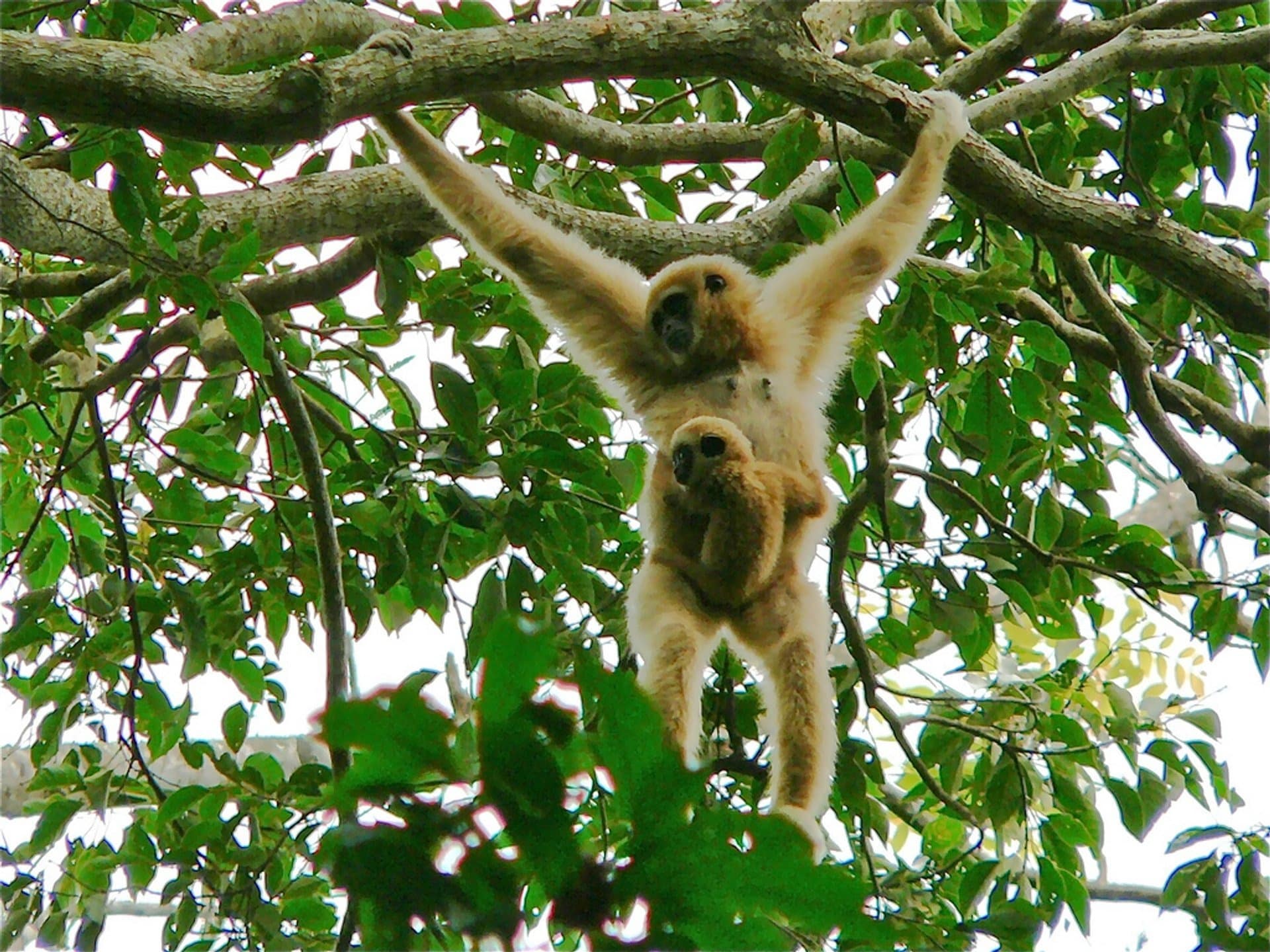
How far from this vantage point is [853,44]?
19.2ft

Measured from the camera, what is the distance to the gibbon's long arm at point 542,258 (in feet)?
13.6

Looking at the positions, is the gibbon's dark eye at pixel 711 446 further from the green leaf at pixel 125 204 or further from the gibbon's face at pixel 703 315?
the green leaf at pixel 125 204

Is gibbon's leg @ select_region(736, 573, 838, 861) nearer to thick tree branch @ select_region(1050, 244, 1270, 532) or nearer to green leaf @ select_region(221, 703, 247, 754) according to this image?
thick tree branch @ select_region(1050, 244, 1270, 532)

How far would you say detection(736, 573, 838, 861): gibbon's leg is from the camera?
374 cm

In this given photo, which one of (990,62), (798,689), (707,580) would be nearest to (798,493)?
(707,580)

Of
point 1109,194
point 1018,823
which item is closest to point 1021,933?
point 1018,823

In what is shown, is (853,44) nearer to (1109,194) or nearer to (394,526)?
(1109,194)

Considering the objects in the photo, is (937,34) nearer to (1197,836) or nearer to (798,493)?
(798,493)

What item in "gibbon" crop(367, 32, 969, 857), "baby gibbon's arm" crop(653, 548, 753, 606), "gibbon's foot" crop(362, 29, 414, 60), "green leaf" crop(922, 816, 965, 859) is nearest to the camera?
"gibbon's foot" crop(362, 29, 414, 60)

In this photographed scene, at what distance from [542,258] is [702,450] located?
1.05m

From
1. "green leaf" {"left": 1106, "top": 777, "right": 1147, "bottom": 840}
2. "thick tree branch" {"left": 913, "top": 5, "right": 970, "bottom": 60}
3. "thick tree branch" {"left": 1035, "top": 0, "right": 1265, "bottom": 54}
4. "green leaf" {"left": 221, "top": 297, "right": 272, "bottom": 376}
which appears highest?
"thick tree branch" {"left": 913, "top": 5, "right": 970, "bottom": 60}

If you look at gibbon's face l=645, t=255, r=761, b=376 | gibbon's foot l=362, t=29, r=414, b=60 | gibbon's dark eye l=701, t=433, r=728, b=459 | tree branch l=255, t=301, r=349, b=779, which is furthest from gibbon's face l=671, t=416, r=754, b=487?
gibbon's foot l=362, t=29, r=414, b=60

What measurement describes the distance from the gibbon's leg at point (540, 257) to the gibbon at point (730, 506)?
2.47ft

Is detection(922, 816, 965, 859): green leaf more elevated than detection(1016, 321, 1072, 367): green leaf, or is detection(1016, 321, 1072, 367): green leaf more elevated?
detection(1016, 321, 1072, 367): green leaf
